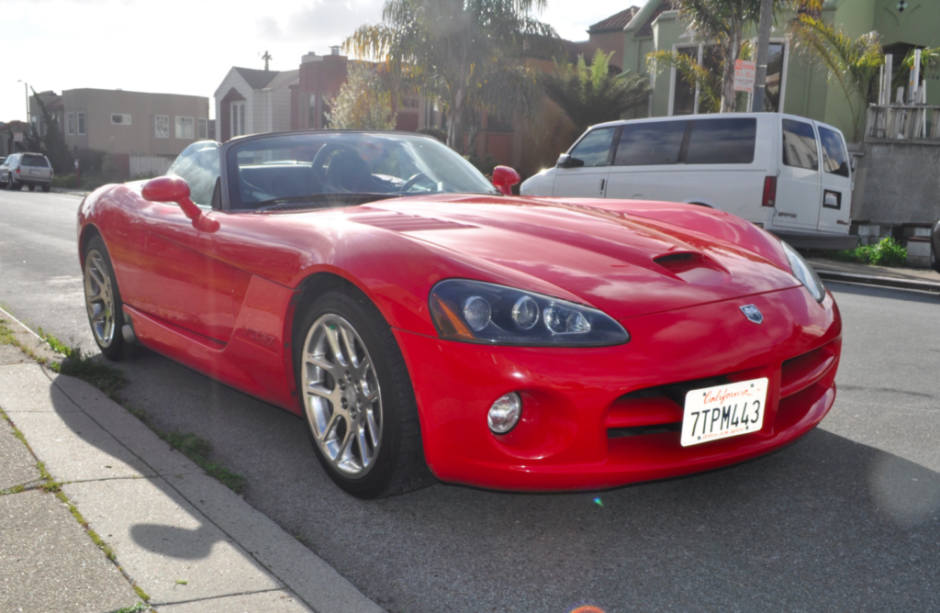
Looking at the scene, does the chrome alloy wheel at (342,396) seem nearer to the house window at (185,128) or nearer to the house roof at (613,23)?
the house roof at (613,23)

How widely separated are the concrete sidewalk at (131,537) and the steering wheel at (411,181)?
5.13 ft

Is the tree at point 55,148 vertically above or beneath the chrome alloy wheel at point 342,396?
above

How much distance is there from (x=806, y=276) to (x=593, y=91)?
70.4 feet

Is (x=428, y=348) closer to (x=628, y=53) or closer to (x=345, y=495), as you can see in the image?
(x=345, y=495)

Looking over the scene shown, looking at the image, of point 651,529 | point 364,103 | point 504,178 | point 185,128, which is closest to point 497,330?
point 651,529

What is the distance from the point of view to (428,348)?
2.55 metres

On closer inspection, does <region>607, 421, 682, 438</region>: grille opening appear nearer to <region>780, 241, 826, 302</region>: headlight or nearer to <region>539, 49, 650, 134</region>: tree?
<region>780, 241, 826, 302</region>: headlight

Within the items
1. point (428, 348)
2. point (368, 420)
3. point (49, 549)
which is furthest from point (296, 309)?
point (49, 549)

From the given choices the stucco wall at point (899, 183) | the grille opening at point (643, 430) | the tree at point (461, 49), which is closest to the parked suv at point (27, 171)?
the tree at point (461, 49)

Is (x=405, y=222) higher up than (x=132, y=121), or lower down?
lower down

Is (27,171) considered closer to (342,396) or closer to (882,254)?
(882,254)

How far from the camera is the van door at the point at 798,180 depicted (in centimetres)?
1003

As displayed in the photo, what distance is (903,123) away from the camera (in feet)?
51.5

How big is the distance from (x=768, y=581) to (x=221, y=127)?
5098 centimetres
